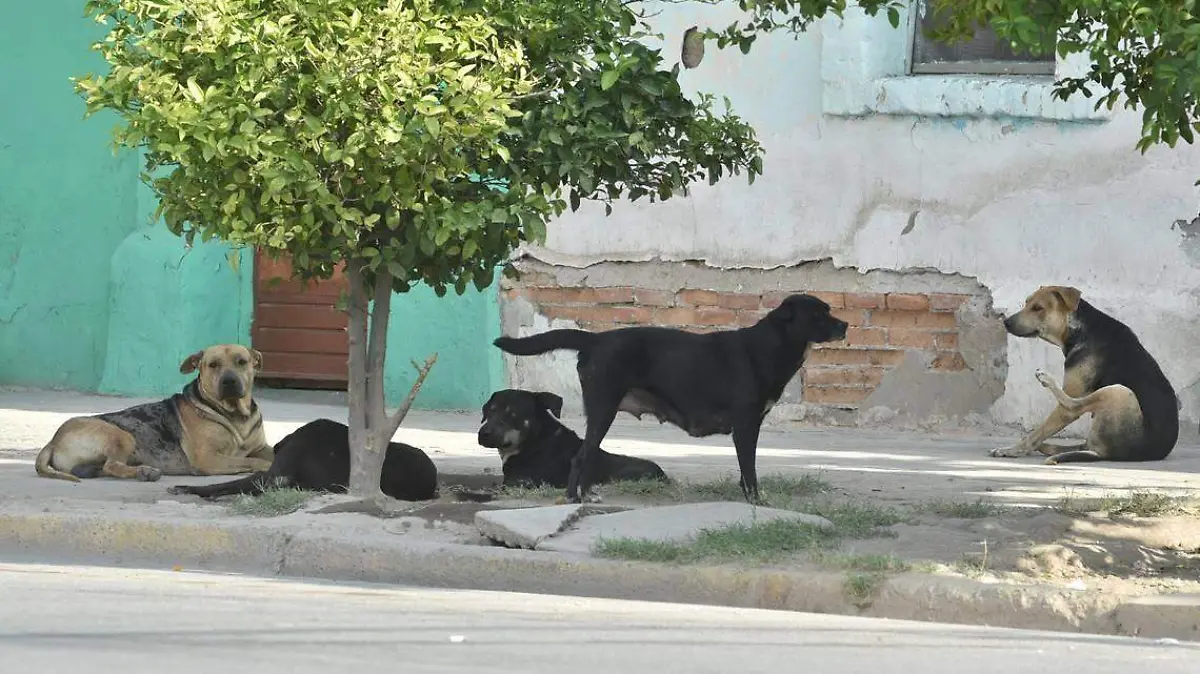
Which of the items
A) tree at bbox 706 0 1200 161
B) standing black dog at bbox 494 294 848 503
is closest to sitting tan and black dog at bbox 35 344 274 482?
standing black dog at bbox 494 294 848 503

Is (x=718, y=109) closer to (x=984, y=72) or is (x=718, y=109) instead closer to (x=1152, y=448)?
(x=984, y=72)

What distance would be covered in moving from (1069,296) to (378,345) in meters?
4.90

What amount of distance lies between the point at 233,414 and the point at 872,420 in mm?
4859

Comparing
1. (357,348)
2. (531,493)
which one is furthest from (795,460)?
(357,348)

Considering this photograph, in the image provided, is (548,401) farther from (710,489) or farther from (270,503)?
(270,503)

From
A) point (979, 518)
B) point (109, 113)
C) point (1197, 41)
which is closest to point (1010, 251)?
point (979, 518)

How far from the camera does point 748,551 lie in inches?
284

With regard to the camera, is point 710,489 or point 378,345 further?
point 710,489

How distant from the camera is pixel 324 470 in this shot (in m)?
9.34

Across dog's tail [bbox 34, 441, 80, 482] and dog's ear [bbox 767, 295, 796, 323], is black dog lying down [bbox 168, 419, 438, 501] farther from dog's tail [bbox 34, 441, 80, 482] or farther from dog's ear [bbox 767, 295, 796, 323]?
dog's ear [bbox 767, 295, 796, 323]

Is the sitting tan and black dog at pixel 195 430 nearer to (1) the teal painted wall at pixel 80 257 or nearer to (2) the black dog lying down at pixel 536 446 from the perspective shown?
(2) the black dog lying down at pixel 536 446

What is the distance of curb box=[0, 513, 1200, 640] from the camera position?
21.1 ft

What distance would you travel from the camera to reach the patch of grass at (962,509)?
8445 mm

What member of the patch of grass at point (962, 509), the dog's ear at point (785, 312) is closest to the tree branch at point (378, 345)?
the dog's ear at point (785, 312)
